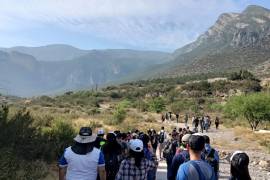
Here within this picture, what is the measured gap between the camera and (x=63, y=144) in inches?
637

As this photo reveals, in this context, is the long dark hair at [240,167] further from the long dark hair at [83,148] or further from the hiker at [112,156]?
Result: the hiker at [112,156]

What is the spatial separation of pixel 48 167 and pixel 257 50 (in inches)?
7086

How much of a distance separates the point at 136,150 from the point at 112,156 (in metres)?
1.94

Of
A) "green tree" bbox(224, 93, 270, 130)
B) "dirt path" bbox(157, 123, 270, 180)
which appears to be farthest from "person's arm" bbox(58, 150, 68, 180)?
"green tree" bbox(224, 93, 270, 130)

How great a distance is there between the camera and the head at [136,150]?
22.4 ft

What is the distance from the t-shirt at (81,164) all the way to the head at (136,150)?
55cm

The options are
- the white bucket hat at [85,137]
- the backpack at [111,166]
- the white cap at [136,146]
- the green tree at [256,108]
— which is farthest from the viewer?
the green tree at [256,108]

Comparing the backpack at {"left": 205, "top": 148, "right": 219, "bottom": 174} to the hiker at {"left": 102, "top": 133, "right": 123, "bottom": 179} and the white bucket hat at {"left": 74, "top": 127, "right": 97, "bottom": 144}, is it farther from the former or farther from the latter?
the white bucket hat at {"left": 74, "top": 127, "right": 97, "bottom": 144}

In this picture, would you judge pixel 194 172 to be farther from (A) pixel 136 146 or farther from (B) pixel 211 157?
(B) pixel 211 157

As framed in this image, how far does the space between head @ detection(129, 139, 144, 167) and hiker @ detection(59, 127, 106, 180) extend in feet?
1.77

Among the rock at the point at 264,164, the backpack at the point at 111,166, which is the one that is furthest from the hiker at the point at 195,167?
the rock at the point at 264,164

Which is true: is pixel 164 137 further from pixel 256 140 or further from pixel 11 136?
pixel 256 140

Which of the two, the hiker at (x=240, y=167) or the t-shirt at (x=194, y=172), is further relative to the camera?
the hiker at (x=240, y=167)

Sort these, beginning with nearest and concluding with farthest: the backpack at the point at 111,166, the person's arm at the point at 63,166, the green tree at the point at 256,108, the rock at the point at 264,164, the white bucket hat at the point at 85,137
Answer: the white bucket hat at the point at 85,137, the person's arm at the point at 63,166, the backpack at the point at 111,166, the rock at the point at 264,164, the green tree at the point at 256,108
